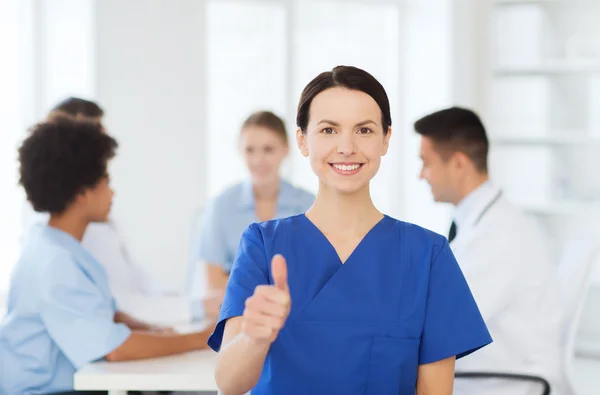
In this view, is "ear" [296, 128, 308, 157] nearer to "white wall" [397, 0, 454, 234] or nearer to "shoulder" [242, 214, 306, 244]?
"shoulder" [242, 214, 306, 244]

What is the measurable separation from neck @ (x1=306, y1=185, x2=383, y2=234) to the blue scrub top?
1.70 m

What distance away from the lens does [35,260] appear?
223 cm

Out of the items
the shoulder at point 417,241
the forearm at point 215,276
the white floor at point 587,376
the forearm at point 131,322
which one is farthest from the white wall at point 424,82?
the shoulder at point 417,241

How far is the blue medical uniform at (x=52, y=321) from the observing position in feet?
7.20

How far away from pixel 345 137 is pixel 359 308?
11.7 inches

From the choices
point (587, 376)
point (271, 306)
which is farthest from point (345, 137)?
point (587, 376)

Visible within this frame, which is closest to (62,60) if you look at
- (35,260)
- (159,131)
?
(159,131)

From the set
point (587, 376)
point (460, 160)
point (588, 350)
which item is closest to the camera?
point (460, 160)

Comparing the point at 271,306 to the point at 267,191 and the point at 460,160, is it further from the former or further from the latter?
the point at 267,191

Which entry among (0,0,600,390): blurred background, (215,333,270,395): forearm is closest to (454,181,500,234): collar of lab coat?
(215,333,270,395): forearm

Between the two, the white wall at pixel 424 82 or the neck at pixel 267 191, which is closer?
the neck at pixel 267 191

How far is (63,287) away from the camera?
7.21 ft

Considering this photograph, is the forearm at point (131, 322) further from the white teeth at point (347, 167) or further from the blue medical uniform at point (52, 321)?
the white teeth at point (347, 167)

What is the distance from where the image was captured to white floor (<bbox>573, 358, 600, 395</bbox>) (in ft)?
14.7
